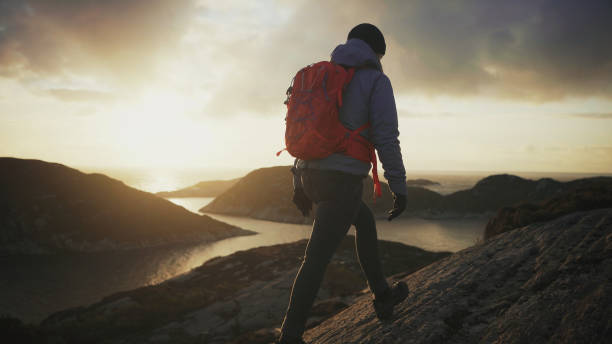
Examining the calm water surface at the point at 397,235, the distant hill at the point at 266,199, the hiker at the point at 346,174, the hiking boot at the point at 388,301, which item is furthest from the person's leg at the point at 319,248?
the distant hill at the point at 266,199

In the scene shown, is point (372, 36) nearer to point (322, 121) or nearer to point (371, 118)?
point (371, 118)

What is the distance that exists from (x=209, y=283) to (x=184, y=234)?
49.3 m

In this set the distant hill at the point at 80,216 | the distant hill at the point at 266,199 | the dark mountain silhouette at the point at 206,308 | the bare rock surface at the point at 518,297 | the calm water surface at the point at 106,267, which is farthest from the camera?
the distant hill at the point at 266,199

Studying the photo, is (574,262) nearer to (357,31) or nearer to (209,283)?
(357,31)

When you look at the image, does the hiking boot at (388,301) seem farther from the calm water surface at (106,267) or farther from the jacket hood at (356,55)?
the calm water surface at (106,267)

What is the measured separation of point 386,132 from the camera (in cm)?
236

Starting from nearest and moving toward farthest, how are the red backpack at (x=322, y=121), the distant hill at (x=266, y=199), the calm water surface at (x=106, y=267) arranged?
the red backpack at (x=322, y=121), the calm water surface at (x=106, y=267), the distant hill at (x=266, y=199)

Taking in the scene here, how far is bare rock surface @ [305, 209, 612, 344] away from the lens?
1911 millimetres

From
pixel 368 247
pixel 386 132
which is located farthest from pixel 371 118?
pixel 368 247

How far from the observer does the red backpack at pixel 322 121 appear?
2283mm

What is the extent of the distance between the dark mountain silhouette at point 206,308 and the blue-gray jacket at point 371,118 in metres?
3.61

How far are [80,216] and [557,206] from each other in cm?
7099

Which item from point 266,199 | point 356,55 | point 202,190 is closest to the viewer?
point 356,55

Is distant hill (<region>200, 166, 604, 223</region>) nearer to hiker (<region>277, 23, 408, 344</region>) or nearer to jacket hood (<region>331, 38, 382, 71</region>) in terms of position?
hiker (<region>277, 23, 408, 344</region>)
